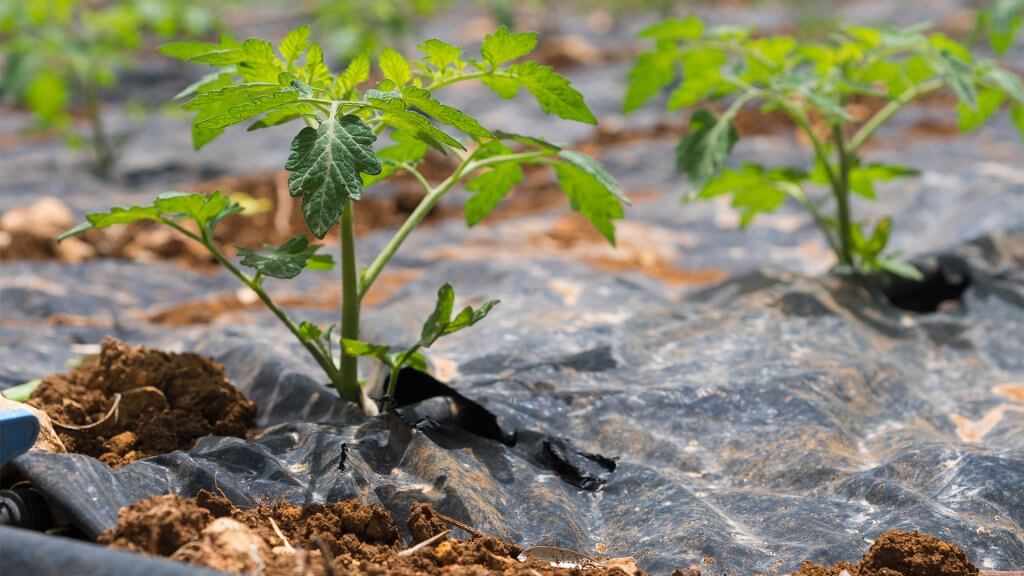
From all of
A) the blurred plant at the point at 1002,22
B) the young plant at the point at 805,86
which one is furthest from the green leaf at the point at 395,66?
Result: the blurred plant at the point at 1002,22

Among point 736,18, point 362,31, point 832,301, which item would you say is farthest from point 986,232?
point 736,18

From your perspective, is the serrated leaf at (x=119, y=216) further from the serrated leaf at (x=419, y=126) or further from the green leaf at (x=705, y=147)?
the green leaf at (x=705, y=147)

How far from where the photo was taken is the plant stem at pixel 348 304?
223 cm

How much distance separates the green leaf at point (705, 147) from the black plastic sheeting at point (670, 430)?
47cm

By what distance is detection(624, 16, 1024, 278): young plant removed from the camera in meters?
3.10

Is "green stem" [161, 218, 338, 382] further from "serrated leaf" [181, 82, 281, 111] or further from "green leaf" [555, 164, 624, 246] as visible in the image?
"green leaf" [555, 164, 624, 246]

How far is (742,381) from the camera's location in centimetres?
265

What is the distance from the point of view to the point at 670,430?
2.47 meters

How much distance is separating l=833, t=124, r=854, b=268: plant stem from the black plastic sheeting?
0.56 ft

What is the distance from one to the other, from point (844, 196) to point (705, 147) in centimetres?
66

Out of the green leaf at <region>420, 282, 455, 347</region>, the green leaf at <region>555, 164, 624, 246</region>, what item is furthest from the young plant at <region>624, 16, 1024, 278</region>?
the green leaf at <region>420, 282, 455, 347</region>

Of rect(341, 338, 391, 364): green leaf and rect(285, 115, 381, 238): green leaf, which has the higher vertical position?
rect(285, 115, 381, 238): green leaf

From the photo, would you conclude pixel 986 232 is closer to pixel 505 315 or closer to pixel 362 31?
pixel 505 315

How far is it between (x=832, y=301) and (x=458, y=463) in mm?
1699
